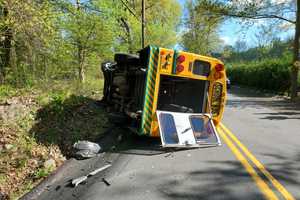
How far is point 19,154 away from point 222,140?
4533 millimetres

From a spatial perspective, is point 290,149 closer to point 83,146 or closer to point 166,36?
point 83,146

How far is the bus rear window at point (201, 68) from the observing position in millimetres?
6629

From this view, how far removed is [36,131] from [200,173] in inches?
153

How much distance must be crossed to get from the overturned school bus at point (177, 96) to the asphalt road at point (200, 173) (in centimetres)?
42

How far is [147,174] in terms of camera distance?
4676mm

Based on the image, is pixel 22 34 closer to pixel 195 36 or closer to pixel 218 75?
pixel 218 75

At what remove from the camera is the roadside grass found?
15.7 ft

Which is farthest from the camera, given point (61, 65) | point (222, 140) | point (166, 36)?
point (166, 36)

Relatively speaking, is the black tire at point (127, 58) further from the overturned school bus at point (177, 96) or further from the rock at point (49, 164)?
the rock at point (49, 164)

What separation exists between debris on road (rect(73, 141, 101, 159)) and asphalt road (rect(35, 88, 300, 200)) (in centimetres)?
37

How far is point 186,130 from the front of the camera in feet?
20.8

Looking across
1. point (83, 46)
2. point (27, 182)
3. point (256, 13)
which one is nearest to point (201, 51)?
point (256, 13)

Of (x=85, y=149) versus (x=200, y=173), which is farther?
(x=85, y=149)

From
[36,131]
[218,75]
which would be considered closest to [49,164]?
[36,131]
